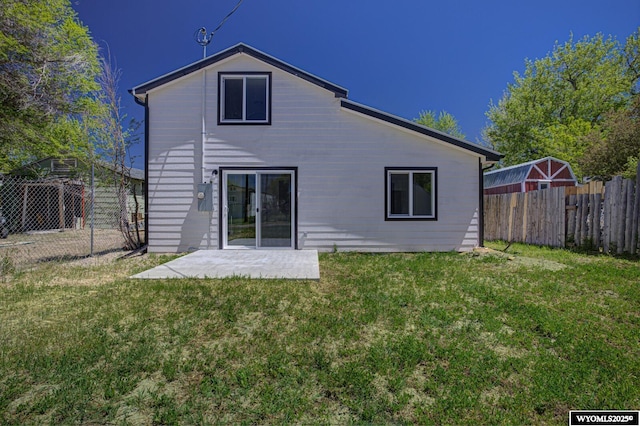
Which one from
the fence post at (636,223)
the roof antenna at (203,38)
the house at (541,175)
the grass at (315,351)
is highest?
the roof antenna at (203,38)

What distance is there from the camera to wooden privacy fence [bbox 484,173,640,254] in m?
7.59

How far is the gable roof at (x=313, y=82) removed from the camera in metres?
8.70

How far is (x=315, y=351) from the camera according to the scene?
10.1 feet

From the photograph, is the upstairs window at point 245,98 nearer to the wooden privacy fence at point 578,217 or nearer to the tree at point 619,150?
the wooden privacy fence at point 578,217

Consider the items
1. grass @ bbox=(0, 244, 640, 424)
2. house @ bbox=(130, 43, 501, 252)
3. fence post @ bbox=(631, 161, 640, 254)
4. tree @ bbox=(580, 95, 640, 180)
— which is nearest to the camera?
grass @ bbox=(0, 244, 640, 424)

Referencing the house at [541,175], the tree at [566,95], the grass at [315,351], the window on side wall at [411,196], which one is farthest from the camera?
the tree at [566,95]

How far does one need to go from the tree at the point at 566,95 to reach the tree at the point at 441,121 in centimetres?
829

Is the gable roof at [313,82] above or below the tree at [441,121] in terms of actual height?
below

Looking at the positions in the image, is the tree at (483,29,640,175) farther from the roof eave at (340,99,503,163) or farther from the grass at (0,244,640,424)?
the grass at (0,244,640,424)

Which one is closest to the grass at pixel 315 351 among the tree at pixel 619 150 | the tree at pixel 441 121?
the tree at pixel 619 150

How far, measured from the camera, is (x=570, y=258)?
24.7ft

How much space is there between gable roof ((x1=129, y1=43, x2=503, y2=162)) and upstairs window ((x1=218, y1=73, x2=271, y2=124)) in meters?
0.51

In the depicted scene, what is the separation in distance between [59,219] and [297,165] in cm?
1518

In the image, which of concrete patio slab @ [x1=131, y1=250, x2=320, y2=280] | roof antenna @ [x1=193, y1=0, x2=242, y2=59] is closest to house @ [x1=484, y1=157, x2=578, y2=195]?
concrete patio slab @ [x1=131, y1=250, x2=320, y2=280]
